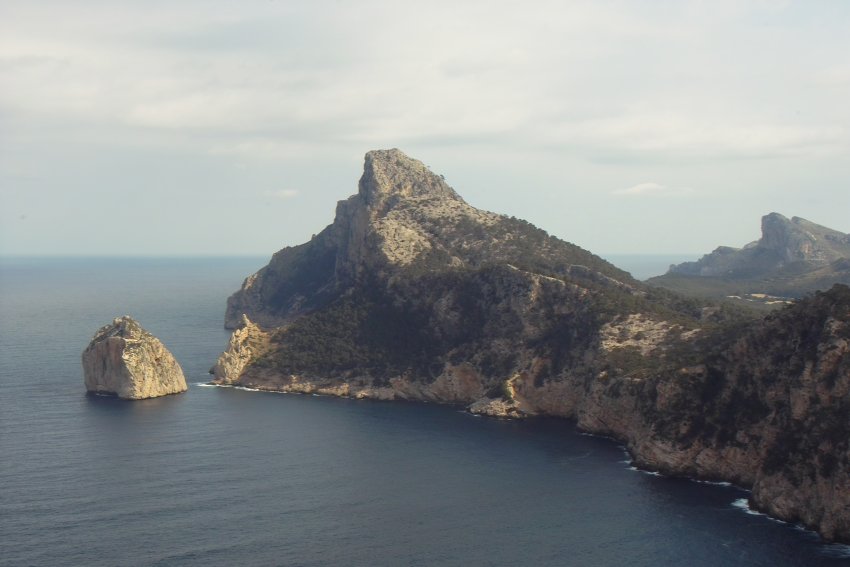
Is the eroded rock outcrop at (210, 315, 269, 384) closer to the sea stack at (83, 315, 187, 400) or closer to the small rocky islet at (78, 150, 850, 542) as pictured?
the small rocky islet at (78, 150, 850, 542)

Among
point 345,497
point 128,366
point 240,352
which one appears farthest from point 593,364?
point 128,366

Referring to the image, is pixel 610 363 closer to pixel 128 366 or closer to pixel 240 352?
pixel 240 352

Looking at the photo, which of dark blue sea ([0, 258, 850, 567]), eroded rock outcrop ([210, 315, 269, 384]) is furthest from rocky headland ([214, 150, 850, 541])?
dark blue sea ([0, 258, 850, 567])

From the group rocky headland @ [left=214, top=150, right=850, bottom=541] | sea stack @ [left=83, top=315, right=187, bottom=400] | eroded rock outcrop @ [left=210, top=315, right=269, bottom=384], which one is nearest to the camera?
rocky headland @ [left=214, top=150, right=850, bottom=541]

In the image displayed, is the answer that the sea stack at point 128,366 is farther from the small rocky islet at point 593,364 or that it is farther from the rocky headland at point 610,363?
the rocky headland at point 610,363

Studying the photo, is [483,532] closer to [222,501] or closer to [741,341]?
[222,501]

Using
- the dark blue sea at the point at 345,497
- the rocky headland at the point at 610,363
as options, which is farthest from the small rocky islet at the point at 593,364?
the dark blue sea at the point at 345,497
